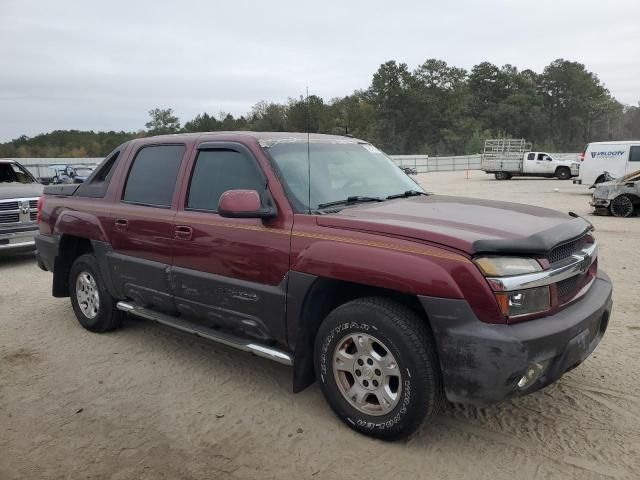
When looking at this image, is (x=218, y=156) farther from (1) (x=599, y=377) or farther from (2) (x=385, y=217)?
(1) (x=599, y=377)

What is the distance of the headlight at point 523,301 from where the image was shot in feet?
8.88

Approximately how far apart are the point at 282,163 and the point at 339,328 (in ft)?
4.19

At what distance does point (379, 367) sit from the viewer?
121 inches

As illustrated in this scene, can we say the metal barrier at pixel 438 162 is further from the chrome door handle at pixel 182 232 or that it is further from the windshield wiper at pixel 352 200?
the chrome door handle at pixel 182 232

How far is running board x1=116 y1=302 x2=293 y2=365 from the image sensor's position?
11.4 feet

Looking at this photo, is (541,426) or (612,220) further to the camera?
(612,220)

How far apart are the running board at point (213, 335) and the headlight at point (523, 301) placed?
141cm

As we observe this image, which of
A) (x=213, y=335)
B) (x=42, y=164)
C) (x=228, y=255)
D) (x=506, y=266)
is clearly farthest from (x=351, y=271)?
(x=42, y=164)

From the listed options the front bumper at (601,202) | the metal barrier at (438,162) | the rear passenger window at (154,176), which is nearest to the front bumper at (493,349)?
the rear passenger window at (154,176)

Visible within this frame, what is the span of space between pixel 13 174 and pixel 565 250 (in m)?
10.1

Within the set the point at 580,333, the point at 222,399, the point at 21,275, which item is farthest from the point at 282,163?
the point at 21,275

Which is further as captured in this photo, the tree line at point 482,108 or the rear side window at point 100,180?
the tree line at point 482,108

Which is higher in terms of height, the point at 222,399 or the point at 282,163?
the point at 282,163

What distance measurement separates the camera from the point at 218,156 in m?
4.08
